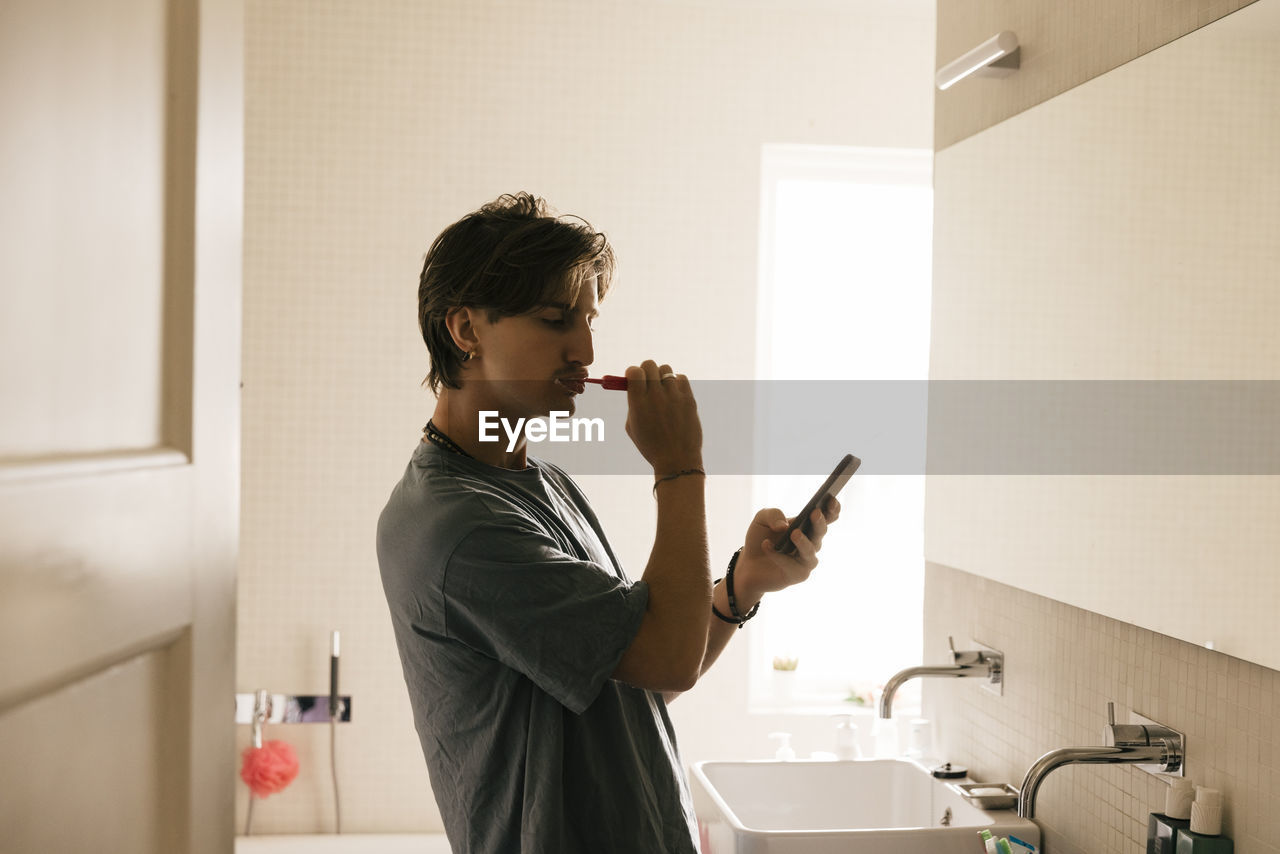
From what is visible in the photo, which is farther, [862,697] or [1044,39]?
[862,697]

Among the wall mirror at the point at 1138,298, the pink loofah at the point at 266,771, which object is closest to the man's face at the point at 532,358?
the wall mirror at the point at 1138,298

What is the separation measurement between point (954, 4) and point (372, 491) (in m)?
1.69

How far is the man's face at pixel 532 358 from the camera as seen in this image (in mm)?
1127

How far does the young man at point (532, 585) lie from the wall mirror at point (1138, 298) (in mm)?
496

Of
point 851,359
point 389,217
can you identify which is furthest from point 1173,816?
point 389,217

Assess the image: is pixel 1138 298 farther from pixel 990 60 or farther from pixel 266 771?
Result: pixel 266 771

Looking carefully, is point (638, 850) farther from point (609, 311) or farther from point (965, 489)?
point (609, 311)

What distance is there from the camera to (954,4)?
77.6 inches

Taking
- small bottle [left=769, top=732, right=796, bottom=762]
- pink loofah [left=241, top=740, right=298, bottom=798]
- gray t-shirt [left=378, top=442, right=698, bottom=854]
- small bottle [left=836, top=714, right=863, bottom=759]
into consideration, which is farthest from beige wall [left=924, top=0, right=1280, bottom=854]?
pink loofah [left=241, top=740, right=298, bottom=798]

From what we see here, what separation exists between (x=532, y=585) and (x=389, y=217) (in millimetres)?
1911

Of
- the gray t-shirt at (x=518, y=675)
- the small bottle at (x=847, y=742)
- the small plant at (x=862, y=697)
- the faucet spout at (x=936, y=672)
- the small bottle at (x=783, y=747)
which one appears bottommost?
the small plant at (x=862, y=697)

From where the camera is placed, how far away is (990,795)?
66.4 inches

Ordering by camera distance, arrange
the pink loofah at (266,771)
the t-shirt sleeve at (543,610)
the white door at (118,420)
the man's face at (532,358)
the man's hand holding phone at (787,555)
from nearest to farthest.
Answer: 1. the white door at (118,420)
2. the t-shirt sleeve at (543,610)
3. the man's face at (532,358)
4. the man's hand holding phone at (787,555)
5. the pink loofah at (266,771)

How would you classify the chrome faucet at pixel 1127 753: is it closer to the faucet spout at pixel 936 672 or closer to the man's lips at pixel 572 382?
the faucet spout at pixel 936 672
